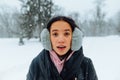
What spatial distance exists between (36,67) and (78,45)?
14.7 inches

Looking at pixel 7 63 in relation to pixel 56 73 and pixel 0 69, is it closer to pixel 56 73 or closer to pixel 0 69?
pixel 0 69

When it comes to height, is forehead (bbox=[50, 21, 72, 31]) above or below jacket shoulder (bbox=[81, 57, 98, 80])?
above

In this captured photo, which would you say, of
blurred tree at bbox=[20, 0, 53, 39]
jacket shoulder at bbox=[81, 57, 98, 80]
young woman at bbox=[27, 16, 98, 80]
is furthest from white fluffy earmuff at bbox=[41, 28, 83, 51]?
blurred tree at bbox=[20, 0, 53, 39]

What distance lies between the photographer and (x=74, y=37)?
2.37 m

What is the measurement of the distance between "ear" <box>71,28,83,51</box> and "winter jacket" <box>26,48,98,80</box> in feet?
0.18

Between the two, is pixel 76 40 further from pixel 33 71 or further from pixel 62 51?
pixel 33 71

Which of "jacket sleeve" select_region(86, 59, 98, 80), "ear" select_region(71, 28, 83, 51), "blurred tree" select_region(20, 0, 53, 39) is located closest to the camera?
"ear" select_region(71, 28, 83, 51)

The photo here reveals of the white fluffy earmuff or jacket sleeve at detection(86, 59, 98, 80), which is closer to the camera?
the white fluffy earmuff

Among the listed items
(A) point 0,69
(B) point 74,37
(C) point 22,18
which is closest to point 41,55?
(B) point 74,37

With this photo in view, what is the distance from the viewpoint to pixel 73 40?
7.75 ft

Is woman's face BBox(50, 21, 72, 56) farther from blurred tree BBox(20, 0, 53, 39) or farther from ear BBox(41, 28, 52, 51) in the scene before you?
blurred tree BBox(20, 0, 53, 39)

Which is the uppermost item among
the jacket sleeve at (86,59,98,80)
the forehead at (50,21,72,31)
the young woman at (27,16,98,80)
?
the forehead at (50,21,72,31)

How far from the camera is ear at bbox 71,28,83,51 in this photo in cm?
234

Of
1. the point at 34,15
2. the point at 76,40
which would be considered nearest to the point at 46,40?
the point at 76,40
